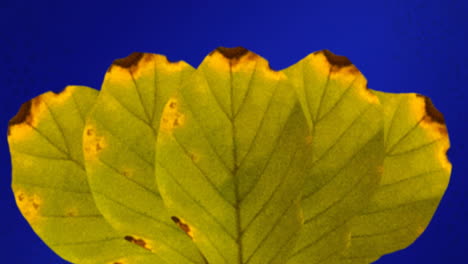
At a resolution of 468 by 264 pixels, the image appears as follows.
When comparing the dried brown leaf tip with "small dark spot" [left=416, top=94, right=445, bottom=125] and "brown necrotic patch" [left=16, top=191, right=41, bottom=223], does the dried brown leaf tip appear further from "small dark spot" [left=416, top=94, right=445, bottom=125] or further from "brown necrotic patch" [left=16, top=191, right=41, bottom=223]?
"brown necrotic patch" [left=16, top=191, right=41, bottom=223]

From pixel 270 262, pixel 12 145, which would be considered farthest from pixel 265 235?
pixel 12 145

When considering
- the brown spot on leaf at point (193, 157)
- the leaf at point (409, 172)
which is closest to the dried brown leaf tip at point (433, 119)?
→ the leaf at point (409, 172)

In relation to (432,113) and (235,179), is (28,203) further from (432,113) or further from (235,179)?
(432,113)

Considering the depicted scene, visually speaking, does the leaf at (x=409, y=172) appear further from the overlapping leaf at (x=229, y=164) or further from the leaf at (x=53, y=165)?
the leaf at (x=53, y=165)

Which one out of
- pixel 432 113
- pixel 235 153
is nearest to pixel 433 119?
pixel 432 113

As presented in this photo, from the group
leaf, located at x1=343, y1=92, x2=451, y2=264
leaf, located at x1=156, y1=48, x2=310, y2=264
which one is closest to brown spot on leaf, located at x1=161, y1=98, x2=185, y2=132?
leaf, located at x1=156, y1=48, x2=310, y2=264

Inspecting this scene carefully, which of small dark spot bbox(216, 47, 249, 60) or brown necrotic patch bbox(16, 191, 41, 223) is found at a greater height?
small dark spot bbox(216, 47, 249, 60)
